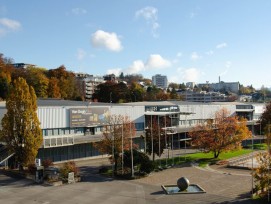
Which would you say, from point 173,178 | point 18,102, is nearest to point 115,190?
point 173,178

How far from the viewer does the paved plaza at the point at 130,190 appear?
3091 cm

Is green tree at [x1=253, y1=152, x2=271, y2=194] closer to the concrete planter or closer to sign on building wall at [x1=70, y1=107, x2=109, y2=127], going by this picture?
the concrete planter

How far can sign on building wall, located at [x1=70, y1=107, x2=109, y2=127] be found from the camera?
5397cm

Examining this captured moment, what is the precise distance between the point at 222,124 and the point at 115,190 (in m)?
23.5

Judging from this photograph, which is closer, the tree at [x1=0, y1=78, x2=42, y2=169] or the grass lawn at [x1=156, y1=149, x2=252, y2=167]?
the tree at [x1=0, y1=78, x2=42, y2=169]

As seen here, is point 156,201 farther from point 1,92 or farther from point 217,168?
point 1,92

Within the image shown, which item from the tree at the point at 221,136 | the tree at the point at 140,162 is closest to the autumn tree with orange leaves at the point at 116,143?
the tree at the point at 140,162

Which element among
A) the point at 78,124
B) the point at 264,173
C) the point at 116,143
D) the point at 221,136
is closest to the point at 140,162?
the point at 116,143

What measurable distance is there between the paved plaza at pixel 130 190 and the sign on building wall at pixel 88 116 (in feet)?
39.3

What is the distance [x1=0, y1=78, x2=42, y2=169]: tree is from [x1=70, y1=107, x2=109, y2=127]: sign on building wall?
42.9 ft

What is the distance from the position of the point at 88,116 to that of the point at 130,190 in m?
23.4

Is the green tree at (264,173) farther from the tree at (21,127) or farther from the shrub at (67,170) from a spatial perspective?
the tree at (21,127)

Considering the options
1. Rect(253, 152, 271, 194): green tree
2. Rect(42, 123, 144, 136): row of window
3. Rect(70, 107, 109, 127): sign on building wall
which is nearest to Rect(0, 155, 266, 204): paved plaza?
Rect(253, 152, 271, 194): green tree

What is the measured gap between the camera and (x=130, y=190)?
113 ft
